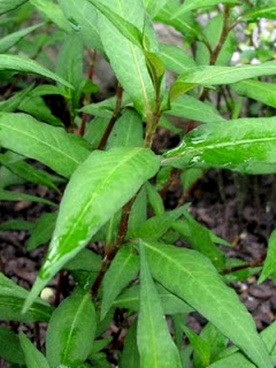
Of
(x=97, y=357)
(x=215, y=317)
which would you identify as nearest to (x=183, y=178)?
(x=97, y=357)

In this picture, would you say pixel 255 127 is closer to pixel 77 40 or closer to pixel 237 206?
pixel 77 40

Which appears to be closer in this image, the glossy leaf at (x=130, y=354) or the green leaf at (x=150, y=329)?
the green leaf at (x=150, y=329)

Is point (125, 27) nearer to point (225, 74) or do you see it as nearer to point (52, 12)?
point (225, 74)

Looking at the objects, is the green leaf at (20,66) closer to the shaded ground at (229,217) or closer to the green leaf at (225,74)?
the green leaf at (225,74)

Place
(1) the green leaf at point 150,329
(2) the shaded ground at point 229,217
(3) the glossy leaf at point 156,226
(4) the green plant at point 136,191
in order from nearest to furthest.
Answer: (4) the green plant at point 136,191, (1) the green leaf at point 150,329, (3) the glossy leaf at point 156,226, (2) the shaded ground at point 229,217

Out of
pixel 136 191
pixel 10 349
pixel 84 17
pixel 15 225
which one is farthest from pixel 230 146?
pixel 15 225

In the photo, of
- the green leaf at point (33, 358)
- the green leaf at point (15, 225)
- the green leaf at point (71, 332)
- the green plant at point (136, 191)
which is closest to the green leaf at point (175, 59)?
the green plant at point (136, 191)
